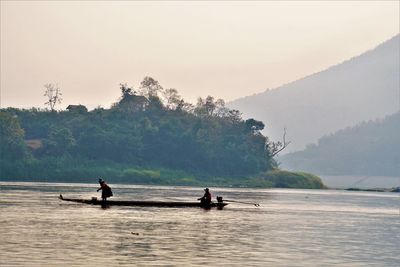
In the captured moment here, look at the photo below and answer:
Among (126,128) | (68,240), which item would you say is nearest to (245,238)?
(68,240)

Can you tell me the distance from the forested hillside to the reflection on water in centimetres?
10095

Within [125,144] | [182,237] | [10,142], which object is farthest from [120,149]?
[182,237]

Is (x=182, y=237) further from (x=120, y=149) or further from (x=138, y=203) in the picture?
(x=120, y=149)

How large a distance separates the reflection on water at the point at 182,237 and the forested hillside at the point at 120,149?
101 meters

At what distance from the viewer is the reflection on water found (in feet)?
125

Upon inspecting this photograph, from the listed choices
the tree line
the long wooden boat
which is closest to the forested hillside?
the tree line

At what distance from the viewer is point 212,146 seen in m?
197

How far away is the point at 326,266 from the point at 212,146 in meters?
159

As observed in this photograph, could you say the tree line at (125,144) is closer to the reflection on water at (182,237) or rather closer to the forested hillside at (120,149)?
the forested hillside at (120,149)

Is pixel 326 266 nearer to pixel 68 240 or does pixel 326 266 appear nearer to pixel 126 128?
pixel 68 240

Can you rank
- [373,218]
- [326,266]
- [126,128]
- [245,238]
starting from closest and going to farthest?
[326,266]
[245,238]
[373,218]
[126,128]

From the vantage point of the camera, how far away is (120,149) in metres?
186

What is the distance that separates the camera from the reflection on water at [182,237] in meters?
38.2

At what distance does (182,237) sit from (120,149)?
139 m
